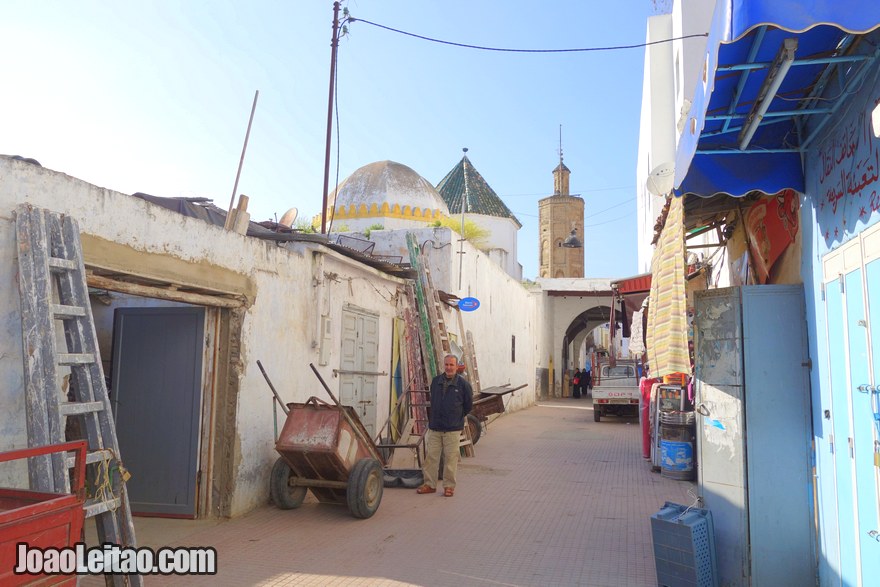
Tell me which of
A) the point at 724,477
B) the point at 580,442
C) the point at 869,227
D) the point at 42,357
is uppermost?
the point at 869,227

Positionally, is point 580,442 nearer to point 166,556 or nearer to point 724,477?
point 724,477

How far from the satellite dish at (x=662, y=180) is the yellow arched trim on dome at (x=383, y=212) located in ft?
45.1

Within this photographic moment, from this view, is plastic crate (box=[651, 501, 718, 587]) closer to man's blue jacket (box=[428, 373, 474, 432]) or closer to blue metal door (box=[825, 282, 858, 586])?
blue metal door (box=[825, 282, 858, 586])

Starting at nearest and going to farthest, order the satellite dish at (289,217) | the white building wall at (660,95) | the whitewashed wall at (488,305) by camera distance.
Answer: the satellite dish at (289,217)
the whitewashed wall at (488,305)
the white building wall at (660,95)

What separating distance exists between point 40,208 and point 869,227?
213 inches

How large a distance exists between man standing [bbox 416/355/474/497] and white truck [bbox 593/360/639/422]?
10.4 meters

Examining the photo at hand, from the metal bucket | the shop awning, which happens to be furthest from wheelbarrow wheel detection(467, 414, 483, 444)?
the shop awning

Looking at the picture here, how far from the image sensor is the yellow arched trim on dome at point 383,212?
1972cm

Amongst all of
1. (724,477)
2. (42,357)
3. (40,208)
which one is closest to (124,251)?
(40,208)

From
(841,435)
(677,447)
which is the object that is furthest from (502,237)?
(841,435)

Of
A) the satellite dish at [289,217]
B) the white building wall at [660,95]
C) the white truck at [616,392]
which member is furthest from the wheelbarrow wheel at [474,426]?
the white building wall at [660,95]

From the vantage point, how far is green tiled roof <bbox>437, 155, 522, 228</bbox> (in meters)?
31.6

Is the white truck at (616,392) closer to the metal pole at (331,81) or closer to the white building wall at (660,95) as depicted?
the white building wall at (660,95)

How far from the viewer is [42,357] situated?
167 inches
